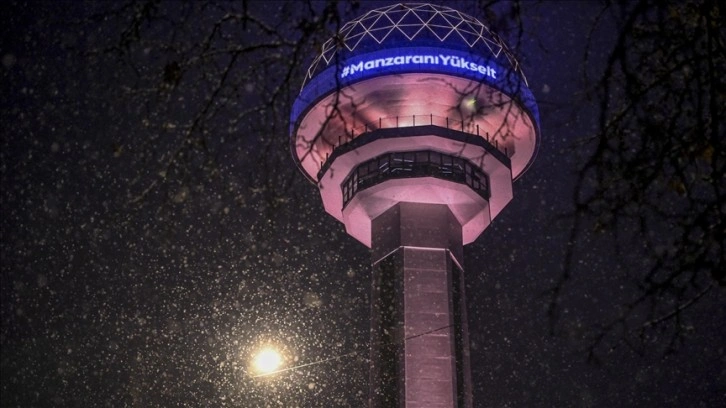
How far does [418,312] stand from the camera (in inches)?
1094

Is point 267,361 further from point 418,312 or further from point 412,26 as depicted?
point 412,26

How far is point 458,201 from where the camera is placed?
103 feet

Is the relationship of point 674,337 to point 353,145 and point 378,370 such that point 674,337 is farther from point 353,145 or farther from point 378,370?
point 353,145

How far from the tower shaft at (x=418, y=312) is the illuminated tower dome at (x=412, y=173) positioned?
1.8 inches

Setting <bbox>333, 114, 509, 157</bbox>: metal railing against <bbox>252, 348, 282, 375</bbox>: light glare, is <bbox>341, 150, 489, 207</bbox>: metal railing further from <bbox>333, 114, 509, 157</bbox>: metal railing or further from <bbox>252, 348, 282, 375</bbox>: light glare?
<bbox>252, 348, 282, 375</bbox>: light glare

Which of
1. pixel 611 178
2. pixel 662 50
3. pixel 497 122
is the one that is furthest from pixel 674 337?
pixel 497 122

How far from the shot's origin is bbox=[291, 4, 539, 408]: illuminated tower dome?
2778 centimetres

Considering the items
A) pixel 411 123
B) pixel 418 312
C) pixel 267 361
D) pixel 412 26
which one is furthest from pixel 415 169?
pixel 267 361

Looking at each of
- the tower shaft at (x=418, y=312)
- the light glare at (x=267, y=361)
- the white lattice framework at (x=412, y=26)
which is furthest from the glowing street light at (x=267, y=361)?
the white lattice framework at (x=412, y=26)

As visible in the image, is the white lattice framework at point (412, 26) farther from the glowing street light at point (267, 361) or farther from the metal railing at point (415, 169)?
the glowing street light at point (267, 361)

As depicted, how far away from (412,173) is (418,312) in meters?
6.21

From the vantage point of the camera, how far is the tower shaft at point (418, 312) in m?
26.7

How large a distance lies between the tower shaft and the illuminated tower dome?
45 mm

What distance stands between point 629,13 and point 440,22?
97.3 ft
